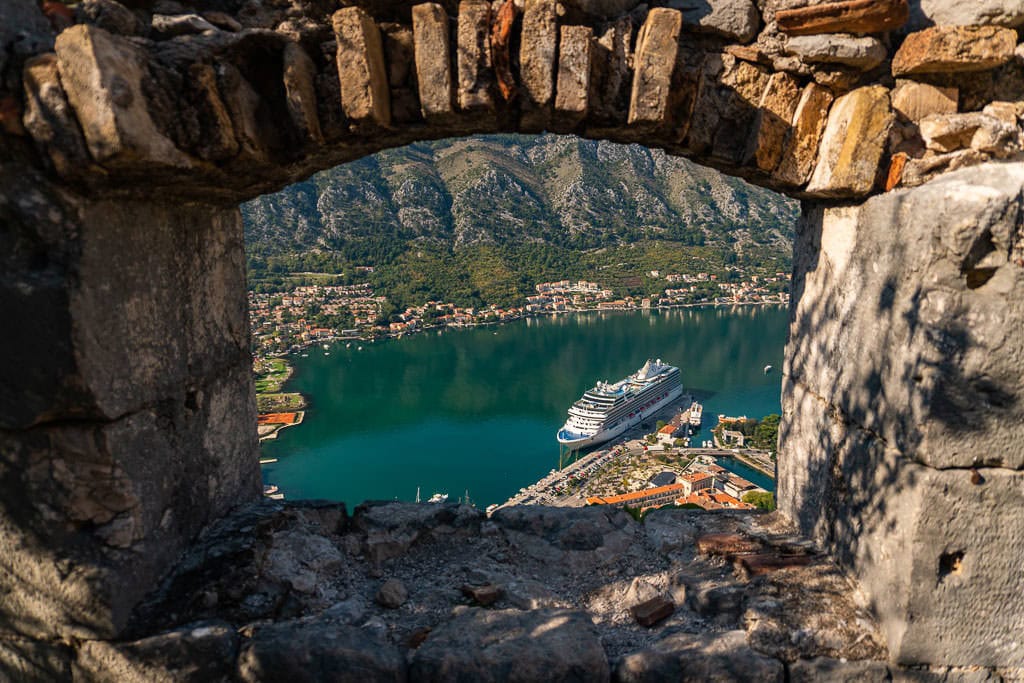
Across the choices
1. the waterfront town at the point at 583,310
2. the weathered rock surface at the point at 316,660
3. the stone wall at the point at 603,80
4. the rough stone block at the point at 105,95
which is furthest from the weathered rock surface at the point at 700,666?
the rough stone block at the point at 105,95

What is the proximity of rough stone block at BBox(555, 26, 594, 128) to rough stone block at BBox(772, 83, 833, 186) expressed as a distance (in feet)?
2.53

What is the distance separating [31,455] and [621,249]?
7939 centimetres

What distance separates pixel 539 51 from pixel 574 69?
0.13 m

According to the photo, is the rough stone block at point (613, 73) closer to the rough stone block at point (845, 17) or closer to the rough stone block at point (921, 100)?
the rough stone block at point (845, 17)

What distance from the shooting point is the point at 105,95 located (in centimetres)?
171

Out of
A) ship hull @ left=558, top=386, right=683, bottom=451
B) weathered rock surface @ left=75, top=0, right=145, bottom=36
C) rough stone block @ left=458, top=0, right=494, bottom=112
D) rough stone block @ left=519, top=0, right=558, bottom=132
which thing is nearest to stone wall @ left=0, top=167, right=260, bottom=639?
weathered rock surface @ left=75, top=0, right=145, bottom=36

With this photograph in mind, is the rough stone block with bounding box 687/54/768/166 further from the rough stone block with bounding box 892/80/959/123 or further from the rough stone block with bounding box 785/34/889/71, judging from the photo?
the rough stone block with bounding box 892/80/959/123

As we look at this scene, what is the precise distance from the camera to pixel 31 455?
1.90m

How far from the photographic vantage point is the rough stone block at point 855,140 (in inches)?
82.8

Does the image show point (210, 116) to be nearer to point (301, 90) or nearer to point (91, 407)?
point (301, 90)

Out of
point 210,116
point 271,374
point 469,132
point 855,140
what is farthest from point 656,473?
point 271,374

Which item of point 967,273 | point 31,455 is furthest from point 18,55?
point 967,273

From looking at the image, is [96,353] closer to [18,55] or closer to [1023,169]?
[18,55]

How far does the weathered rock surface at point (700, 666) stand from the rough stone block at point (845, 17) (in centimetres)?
213
